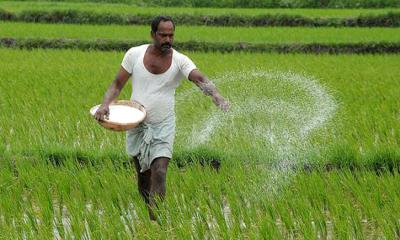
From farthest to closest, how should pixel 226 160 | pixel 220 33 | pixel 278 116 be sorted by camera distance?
1. pixel 220 33
2. pixel 278 116
3. pixel 226 160

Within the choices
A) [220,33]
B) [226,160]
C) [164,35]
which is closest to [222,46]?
[220,33]

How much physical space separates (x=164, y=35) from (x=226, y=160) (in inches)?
59.4

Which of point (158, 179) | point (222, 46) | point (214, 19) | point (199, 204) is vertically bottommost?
point (214, 19)

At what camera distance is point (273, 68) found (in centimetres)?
1008

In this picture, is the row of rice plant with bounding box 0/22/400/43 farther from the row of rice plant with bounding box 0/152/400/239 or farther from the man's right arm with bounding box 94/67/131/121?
the man's right arm with bounding box 94/67/131/121

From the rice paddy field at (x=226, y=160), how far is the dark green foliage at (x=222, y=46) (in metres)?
2.50

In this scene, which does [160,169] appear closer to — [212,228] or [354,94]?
[212,228]

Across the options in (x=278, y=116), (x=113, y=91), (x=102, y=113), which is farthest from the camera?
(x=278, y=116)

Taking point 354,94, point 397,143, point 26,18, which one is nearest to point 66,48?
point 26,18

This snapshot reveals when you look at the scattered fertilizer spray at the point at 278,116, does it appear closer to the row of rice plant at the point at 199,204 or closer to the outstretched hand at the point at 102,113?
the row of rice plant at the point at 199,204

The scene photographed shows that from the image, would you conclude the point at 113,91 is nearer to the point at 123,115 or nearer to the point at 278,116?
the point at 123,115

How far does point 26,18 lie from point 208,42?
5.03 metres

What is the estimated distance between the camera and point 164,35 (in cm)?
413

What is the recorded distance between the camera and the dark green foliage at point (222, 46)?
1265 cm
